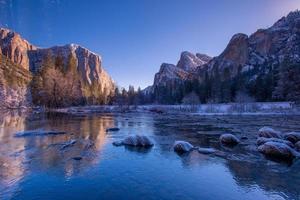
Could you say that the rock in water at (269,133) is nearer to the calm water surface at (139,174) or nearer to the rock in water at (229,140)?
the rock in water at (229,140)

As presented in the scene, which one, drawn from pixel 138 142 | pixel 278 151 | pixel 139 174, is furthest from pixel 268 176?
pixel 138 142

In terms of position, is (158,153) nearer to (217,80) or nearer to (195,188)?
(195,188)

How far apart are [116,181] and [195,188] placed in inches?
153

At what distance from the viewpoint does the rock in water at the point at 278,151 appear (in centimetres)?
1823

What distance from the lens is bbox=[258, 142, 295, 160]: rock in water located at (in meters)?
18.2

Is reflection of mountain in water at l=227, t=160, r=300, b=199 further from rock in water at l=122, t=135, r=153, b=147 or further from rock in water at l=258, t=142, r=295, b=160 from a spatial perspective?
rock in water at l=122, t=135, r=153, b=147

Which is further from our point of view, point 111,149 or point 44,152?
point 111,149

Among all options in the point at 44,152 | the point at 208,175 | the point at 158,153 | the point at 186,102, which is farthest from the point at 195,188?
the point at 186,102

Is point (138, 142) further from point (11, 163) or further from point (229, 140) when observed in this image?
point (11, 163)

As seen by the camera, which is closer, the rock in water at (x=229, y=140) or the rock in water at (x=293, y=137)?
the rock in water at (x=293, y=137)

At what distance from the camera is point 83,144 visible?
22.2 metres

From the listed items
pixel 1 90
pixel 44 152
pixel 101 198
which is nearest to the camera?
pixel 101 198

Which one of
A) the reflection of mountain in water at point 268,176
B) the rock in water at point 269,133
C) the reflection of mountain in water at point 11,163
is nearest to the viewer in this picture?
the reflection of mountain in water at point 268,176

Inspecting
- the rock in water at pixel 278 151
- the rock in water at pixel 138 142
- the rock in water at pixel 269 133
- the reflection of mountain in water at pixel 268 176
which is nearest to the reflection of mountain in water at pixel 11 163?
the rock in water at pixel 138 142
